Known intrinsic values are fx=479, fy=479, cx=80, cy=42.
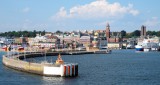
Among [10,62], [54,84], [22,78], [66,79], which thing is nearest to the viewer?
[54,84]

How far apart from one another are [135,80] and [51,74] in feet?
32.1

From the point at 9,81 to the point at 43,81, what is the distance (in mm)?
4201

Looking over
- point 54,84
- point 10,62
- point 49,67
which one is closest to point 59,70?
point 49,67

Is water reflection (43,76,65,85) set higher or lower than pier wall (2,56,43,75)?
lower

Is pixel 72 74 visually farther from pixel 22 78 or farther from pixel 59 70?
pixel 22 78

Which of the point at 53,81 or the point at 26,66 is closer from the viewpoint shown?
the point at 53,81

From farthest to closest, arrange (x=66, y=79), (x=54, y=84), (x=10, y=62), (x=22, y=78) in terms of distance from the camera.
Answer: (x=10, y=62) < (x=22, y=78) < (x=66, y=79) < (x=54, y=84)

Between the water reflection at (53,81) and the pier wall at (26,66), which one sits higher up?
the pier wall at (26,66)

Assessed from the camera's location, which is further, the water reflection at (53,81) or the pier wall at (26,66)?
the pier wall at (26,66)

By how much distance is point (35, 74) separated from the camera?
6012 cm

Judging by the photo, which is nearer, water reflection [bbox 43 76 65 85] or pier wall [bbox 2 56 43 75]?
water reflection [bbox 43 76 65 85]

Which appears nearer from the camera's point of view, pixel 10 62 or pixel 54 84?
pixel 54 84

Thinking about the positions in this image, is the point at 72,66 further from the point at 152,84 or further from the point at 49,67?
the point at 152,84

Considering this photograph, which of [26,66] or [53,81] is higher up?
[26,66]
